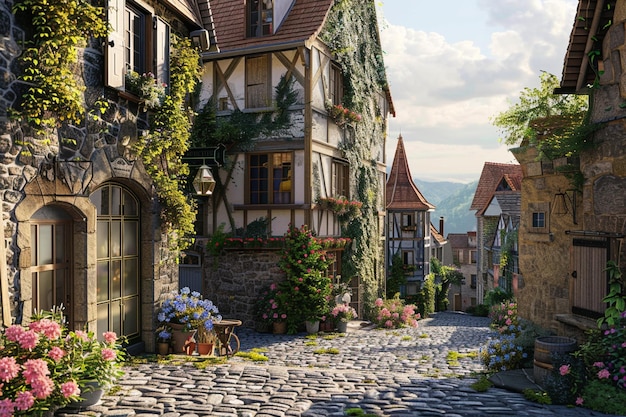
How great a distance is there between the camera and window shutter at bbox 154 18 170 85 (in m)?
9.06

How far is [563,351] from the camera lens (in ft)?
23.7

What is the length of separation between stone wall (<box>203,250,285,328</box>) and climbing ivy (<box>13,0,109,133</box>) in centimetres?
873

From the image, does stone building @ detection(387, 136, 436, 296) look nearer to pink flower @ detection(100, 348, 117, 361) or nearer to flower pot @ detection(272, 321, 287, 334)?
flower pot @ detection(272, 321, 287, 334)

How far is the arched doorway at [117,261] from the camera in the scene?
330 inches

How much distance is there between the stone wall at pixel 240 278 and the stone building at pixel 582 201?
706 cm

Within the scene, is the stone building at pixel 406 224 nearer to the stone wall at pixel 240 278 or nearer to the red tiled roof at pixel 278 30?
the red tiled roof at pixel 278 30

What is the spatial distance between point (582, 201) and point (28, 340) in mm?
7884

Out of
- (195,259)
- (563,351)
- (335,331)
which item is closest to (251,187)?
(195,259)

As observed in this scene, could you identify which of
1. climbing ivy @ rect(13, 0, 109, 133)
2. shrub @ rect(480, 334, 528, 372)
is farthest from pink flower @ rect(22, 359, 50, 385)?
shrub @ rect(480, 334, 528, 372)

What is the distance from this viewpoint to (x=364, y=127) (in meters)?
19.0

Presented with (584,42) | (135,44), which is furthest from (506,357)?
(135,44)

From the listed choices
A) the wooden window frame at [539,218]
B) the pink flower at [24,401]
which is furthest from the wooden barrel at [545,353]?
the pink flower at [24,401]

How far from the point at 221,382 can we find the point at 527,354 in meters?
4.55

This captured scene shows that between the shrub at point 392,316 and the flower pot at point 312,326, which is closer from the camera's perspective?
the flower pot at point 312,326
